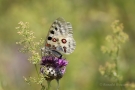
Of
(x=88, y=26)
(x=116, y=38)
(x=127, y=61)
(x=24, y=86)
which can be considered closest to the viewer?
(x=116, y=38)

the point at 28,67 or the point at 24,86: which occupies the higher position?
the point at 28,67

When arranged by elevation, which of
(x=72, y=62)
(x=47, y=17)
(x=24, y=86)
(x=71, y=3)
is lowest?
(x=24, y=86)

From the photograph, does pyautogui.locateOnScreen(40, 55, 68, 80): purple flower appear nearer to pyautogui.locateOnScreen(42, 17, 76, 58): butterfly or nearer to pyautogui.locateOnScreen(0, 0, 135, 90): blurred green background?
pyautogui.locateOnScreen(42, 17, 76, 58): butterfly


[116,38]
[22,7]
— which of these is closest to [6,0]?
[22,7]

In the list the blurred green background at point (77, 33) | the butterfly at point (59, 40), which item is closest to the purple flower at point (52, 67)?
the butterfly at point (59, 40)

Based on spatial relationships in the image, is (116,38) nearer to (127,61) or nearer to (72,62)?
(72,62)

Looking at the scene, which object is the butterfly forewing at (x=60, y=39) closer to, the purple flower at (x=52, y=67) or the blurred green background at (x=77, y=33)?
the purple flower at (x=52, y=67)

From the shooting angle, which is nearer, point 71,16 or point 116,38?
point 116,38
